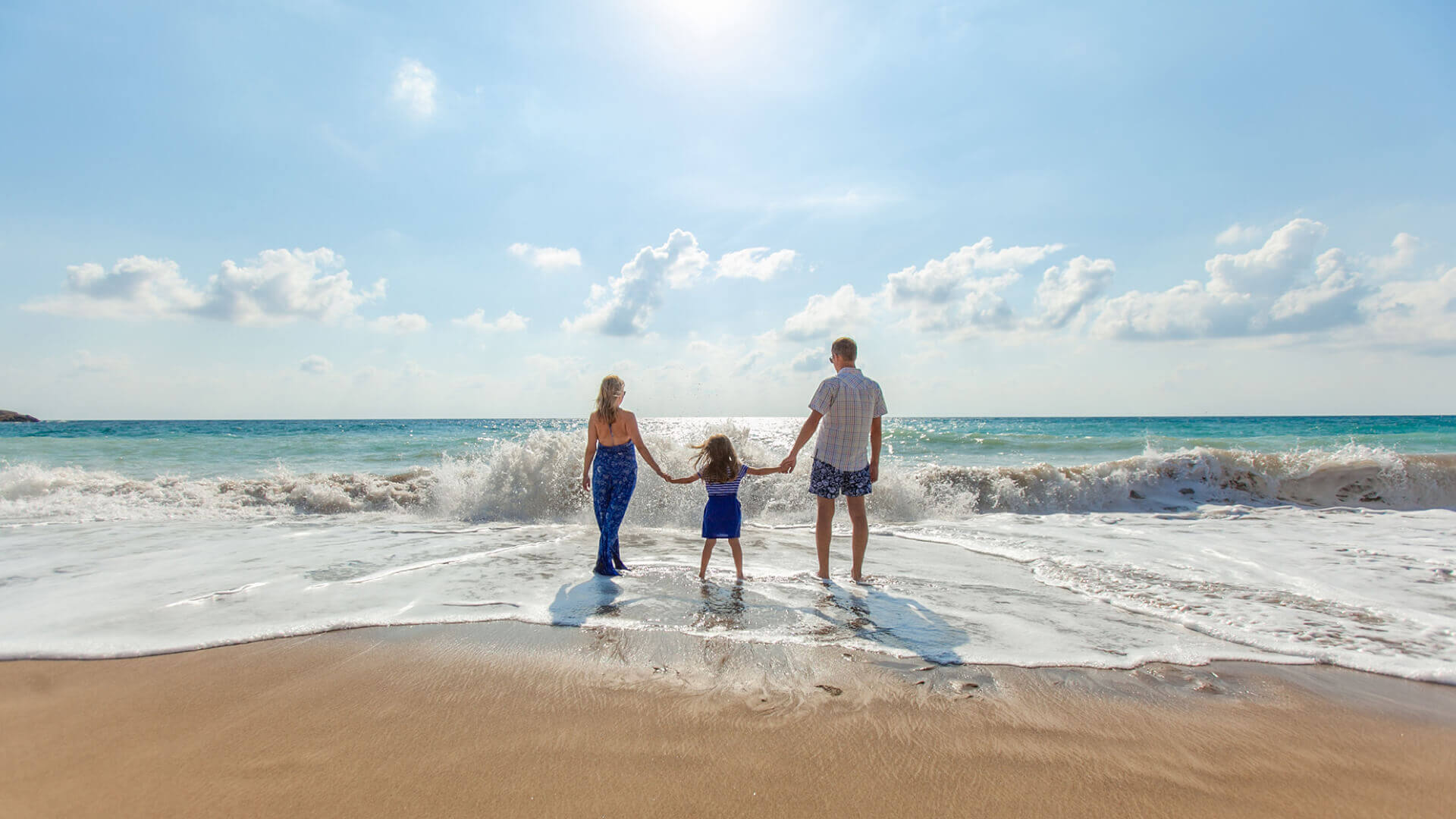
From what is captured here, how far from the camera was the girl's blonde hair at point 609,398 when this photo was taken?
573 centimetres

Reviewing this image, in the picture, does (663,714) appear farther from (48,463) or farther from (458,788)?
(48,463)

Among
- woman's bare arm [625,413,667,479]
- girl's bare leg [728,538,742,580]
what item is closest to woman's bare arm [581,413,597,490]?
woman's bare arm [625,413,667,479]

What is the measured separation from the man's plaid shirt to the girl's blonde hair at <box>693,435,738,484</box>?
28.8 inches

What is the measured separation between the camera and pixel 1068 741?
2.59 meters

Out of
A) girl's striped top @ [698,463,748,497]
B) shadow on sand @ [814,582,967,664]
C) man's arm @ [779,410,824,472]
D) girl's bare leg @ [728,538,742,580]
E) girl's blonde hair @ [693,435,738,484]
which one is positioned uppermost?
man's arm @ [779,410,824,472]

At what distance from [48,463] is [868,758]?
76.0ft

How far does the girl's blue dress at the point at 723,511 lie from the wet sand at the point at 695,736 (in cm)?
173

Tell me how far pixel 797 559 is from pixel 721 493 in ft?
4.99

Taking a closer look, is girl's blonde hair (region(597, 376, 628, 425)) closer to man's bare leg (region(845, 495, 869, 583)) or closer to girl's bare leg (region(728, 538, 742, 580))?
girl's bare leg (region(728, 538, 742, 580))

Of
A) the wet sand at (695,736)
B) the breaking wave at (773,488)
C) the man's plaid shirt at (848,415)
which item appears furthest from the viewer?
the breaking wave at (773,488)

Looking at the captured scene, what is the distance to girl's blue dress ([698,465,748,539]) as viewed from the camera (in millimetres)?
5371

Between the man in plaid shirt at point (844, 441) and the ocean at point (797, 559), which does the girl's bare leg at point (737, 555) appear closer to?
the ocean at point (797, 559)

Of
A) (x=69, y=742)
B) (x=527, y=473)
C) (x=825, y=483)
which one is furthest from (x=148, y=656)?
(x=527, y=473)

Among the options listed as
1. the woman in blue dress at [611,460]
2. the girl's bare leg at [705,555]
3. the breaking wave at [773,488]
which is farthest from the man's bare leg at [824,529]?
the breaking wave at [773,488]
